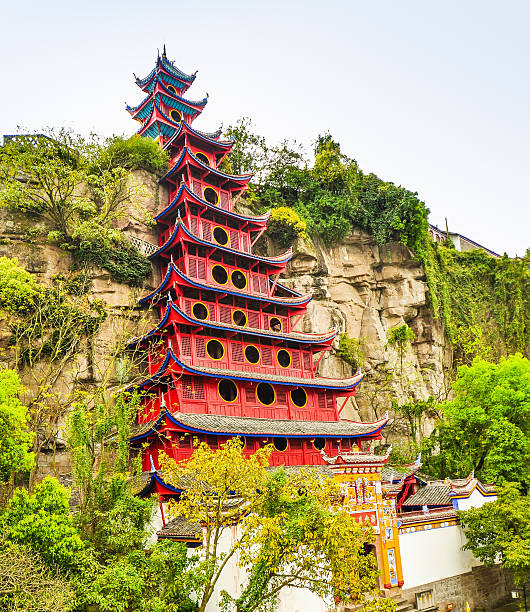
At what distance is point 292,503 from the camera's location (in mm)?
11883

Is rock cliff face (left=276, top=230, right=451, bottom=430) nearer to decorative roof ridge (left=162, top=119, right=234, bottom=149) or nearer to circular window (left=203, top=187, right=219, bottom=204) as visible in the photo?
circular window (left=203, top=187, right=219, bottom=204)

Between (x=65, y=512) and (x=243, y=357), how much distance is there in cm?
1176

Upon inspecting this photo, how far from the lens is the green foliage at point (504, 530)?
16969 mm

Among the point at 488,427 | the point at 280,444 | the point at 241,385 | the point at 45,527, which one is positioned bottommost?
the point at 45,527

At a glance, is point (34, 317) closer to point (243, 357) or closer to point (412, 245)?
point (243, 357)

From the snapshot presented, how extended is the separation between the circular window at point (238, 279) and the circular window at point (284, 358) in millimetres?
3846

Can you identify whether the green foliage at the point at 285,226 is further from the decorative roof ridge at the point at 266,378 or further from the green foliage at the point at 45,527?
the green foliage at the point at 45,527

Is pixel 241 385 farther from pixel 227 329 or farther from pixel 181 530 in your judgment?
pixel 181 530

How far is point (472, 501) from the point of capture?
798 inches

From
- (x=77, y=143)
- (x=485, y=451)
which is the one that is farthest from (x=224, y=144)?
(x=485, y=451)

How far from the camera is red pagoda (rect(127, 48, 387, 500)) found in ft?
68.6

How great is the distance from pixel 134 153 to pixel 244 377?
14.3 meters

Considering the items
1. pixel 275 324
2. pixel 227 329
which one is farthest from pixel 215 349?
pixel 275 324

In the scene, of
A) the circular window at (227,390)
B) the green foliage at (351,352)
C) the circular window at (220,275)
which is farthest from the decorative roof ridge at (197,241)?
the green foliage at (351,352)
